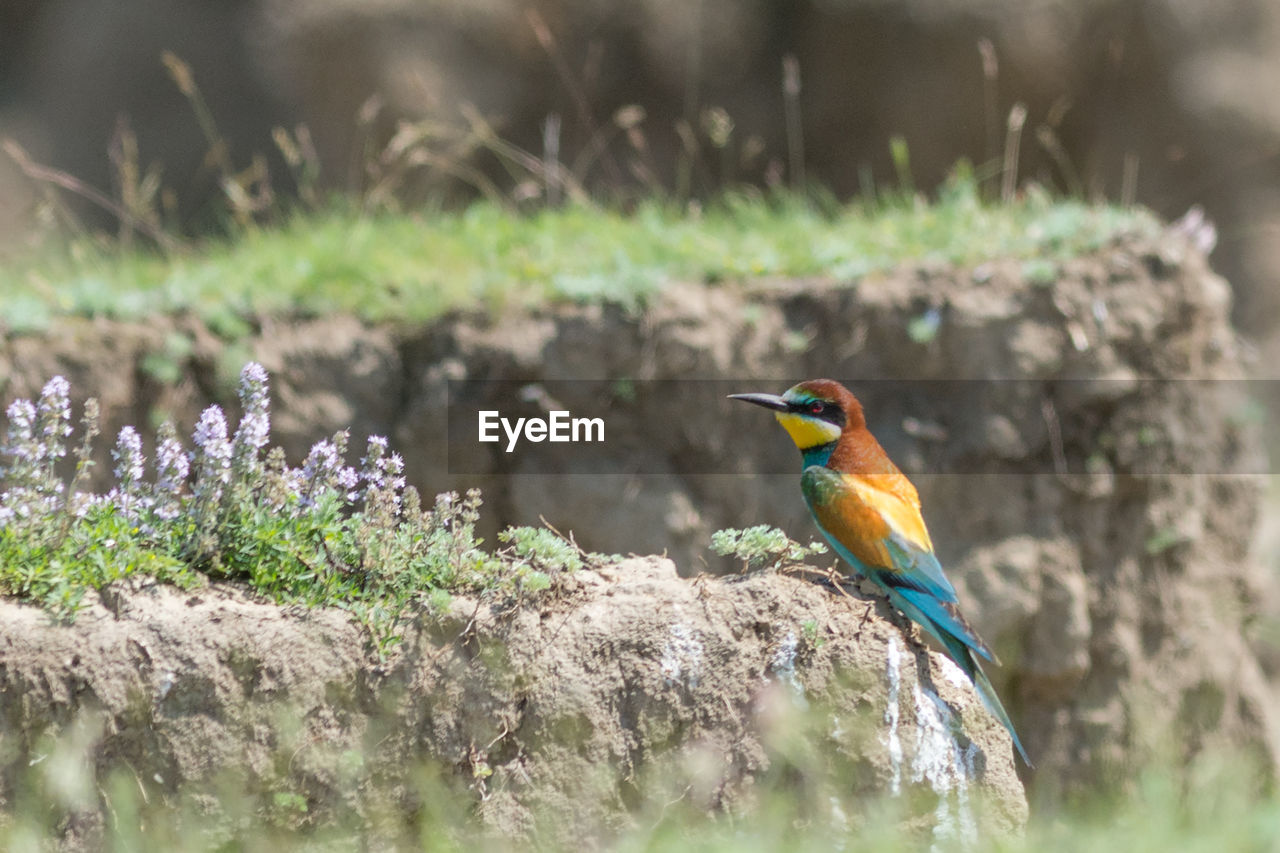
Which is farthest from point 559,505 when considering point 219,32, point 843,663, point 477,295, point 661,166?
point 219,32

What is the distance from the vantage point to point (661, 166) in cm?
958

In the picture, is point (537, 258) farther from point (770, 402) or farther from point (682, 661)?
point (682, 661)

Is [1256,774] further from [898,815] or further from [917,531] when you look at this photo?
[898,815]

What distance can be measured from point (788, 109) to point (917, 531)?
6.46 metres

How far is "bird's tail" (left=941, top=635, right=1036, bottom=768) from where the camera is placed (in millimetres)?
3064

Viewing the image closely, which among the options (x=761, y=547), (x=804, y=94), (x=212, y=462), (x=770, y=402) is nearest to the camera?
(x=212, y=462)

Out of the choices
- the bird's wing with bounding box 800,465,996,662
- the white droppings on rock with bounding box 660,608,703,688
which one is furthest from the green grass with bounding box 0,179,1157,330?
the white droppings on rock with bounding box 660,608,703,688

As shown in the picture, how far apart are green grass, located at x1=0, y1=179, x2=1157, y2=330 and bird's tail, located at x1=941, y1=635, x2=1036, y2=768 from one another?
100.0 inches

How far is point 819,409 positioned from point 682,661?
1.11 m

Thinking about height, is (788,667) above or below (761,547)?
below

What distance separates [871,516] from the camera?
354 centimetres

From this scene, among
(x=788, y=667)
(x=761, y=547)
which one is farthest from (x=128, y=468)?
(x=788, y=667)

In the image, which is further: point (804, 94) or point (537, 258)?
point (804, 94)

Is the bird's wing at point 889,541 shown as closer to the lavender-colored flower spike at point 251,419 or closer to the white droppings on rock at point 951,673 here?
the white droppings on rock at point 951,673
